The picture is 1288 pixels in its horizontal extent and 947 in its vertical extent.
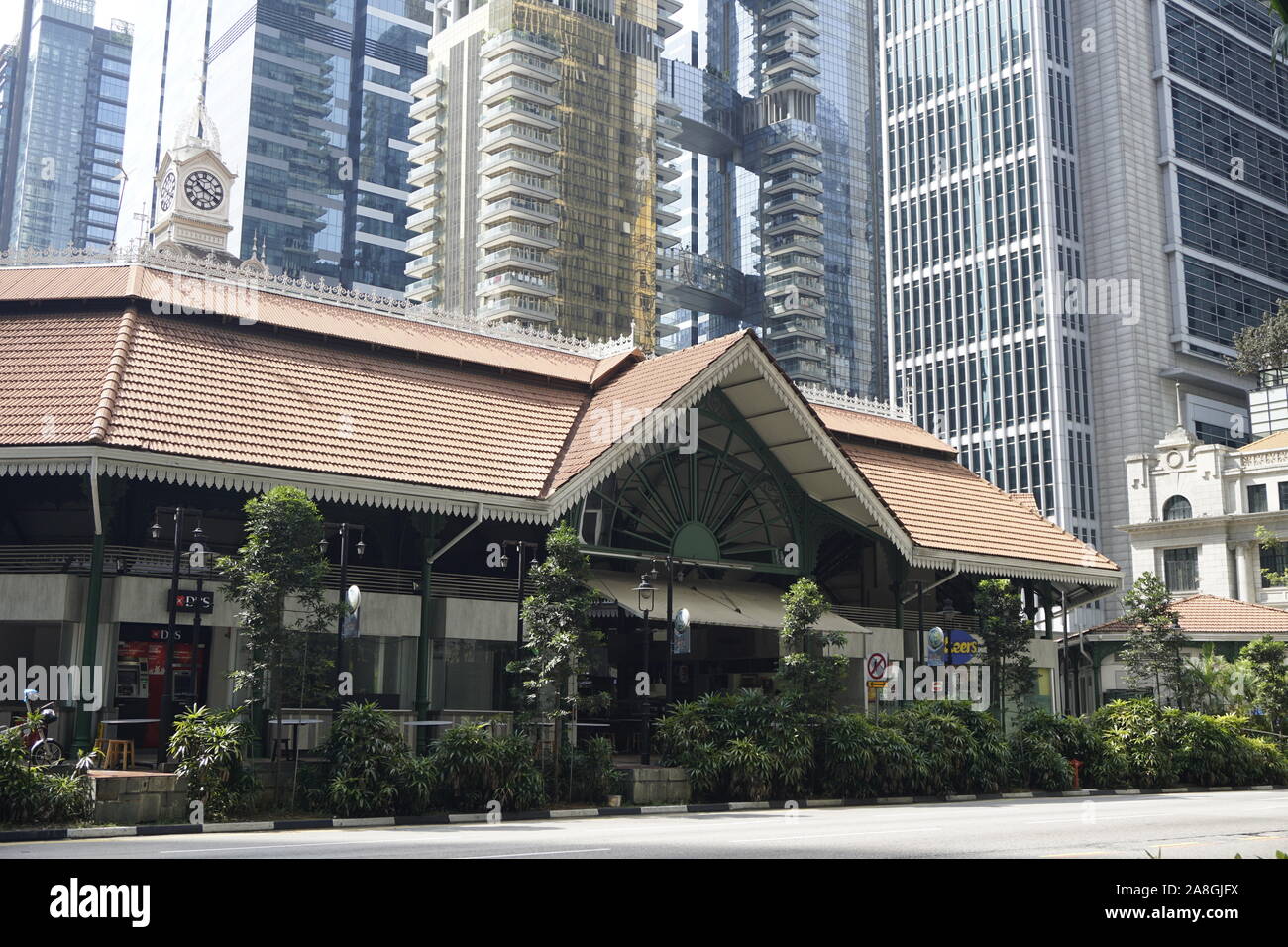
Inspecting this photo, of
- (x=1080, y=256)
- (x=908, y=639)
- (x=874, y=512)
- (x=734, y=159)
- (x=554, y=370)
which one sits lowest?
(x=908, y=639)

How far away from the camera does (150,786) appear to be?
751 inches

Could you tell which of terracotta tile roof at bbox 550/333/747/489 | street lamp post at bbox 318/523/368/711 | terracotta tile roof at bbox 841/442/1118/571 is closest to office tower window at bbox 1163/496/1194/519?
terracotta tile roof at bbox 841/442/1118/571

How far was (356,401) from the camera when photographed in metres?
29.0

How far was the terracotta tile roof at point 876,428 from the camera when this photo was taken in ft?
130

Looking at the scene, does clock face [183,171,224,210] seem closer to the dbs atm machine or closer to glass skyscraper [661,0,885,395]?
the dbs atm machine

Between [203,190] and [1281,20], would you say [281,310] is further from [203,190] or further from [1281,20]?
[203,190]

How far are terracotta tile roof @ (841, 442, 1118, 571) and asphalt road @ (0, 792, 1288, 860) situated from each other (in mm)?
13221

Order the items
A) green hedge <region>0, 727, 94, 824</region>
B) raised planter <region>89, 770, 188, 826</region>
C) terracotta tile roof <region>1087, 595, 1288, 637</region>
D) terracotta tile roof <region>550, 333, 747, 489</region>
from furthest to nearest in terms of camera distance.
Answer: terracotta tile roof <region>1087, 595, 1288, 637</region> → terracotta tile roof <region>550, 333, 747, 489</region> → raised planter <region>89, 770, 188, 826</region> → green hedge <region>0, 727, 94, 824</region>

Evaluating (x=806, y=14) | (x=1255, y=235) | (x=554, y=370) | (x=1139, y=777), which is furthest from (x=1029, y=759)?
(x=806, y=14)

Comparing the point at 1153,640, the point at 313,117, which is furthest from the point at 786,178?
the point at 1153,640

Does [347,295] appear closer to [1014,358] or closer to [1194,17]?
[1014,358]

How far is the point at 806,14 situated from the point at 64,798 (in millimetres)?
162877

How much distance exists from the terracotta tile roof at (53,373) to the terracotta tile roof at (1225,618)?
3811 centimetres

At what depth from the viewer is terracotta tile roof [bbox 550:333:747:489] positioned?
94.7 feet
